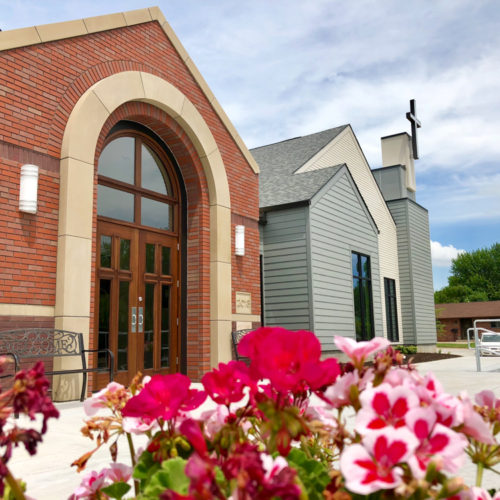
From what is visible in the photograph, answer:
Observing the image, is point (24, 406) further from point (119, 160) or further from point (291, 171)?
point (291, 171)

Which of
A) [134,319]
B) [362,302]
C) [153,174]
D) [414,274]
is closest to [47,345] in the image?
[134,319]

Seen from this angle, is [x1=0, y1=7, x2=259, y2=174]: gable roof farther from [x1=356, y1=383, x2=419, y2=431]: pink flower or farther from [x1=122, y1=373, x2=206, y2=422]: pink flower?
[x1=356, y1=383, x2=419, y2=431]: pink flower

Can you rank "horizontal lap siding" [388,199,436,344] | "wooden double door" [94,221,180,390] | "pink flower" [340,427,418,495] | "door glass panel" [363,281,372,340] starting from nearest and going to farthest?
"pink flower" [340,427,418,495] < "wooden double door" [94,221,180,390] < "door glass panel" [363,281,372,340] < "horizontal lap siding" [388,199,436,344]

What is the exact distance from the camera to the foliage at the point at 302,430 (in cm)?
62

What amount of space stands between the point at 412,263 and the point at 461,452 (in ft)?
71.2

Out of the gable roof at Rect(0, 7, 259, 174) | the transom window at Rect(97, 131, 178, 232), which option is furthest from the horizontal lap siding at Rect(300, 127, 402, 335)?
the transom window at Rect(97, 131, 178, 232)

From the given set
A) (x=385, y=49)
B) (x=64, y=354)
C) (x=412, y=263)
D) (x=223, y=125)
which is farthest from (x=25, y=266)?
(x=412, y=263)

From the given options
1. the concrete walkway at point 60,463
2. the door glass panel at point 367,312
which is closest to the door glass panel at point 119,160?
the concrete walkway at point 60,463

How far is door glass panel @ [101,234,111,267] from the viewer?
8.91m

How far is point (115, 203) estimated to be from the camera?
30.5ft

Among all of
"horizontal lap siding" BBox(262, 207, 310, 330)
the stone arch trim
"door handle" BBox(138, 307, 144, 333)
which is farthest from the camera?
"horizontal lap siding" BBox(262, 207, 310, 330)

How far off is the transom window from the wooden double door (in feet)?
0.95

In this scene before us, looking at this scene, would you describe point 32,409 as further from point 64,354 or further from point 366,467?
point 64,354

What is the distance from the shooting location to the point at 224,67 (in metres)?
10.5
